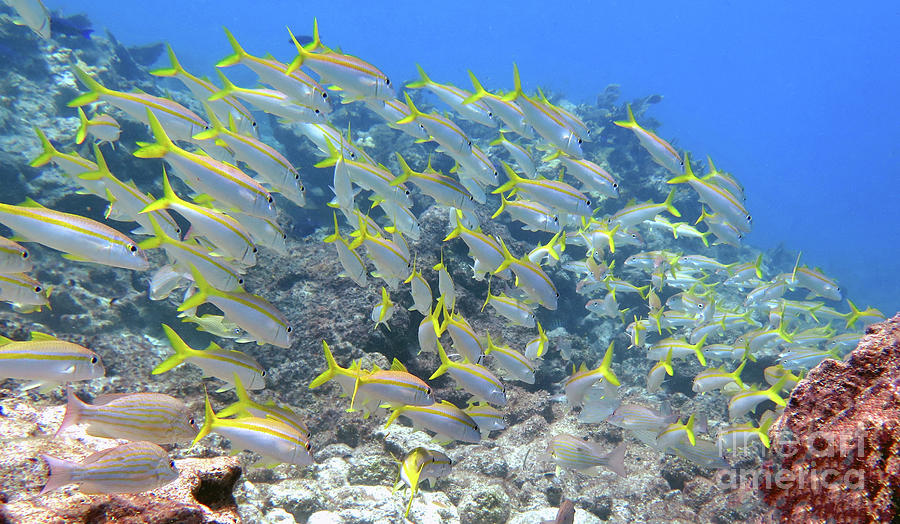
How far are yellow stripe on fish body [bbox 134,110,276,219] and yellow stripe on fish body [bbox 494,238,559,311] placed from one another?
2.30 meters

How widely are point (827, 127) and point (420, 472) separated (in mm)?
198199

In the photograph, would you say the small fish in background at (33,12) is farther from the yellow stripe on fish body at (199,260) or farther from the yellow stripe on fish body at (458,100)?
the yellow stripe on fish body at (458,100)

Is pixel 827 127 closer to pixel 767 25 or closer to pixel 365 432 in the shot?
pixel 767 25

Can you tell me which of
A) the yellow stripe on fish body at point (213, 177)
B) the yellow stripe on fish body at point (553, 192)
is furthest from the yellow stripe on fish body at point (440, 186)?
the yellow stripe on fish body at point (213, 177)

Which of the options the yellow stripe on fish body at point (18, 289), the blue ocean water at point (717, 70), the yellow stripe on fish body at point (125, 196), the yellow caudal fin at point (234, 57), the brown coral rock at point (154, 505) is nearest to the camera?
the brown coral rock at point (154, 505)

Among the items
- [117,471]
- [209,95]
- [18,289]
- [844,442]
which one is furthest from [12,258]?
[844,442]

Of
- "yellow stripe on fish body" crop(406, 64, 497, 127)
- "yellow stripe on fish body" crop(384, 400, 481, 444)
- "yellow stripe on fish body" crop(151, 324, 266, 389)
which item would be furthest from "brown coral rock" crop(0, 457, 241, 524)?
"yellow stripe on fish body" crop(406, 64, 497, 127)

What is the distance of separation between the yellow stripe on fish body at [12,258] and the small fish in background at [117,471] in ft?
6.90

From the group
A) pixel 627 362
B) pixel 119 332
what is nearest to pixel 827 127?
pixel 627 362

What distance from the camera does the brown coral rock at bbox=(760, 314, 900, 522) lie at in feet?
4.76

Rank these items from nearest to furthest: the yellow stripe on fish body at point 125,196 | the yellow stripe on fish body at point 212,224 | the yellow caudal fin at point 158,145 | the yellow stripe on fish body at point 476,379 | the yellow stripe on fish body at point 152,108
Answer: the yellow stripe on fish body at point 212,224, the yellow caudal fin at point 158,145, the yellow stripe on fish body at point 125,196, the yellow stripe on fish body at point 476,379, the yellow stripe on fish body at point 152,108

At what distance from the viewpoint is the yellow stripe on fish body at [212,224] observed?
2918mm

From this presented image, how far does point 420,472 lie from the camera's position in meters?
2.95

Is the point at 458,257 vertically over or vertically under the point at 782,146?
under
